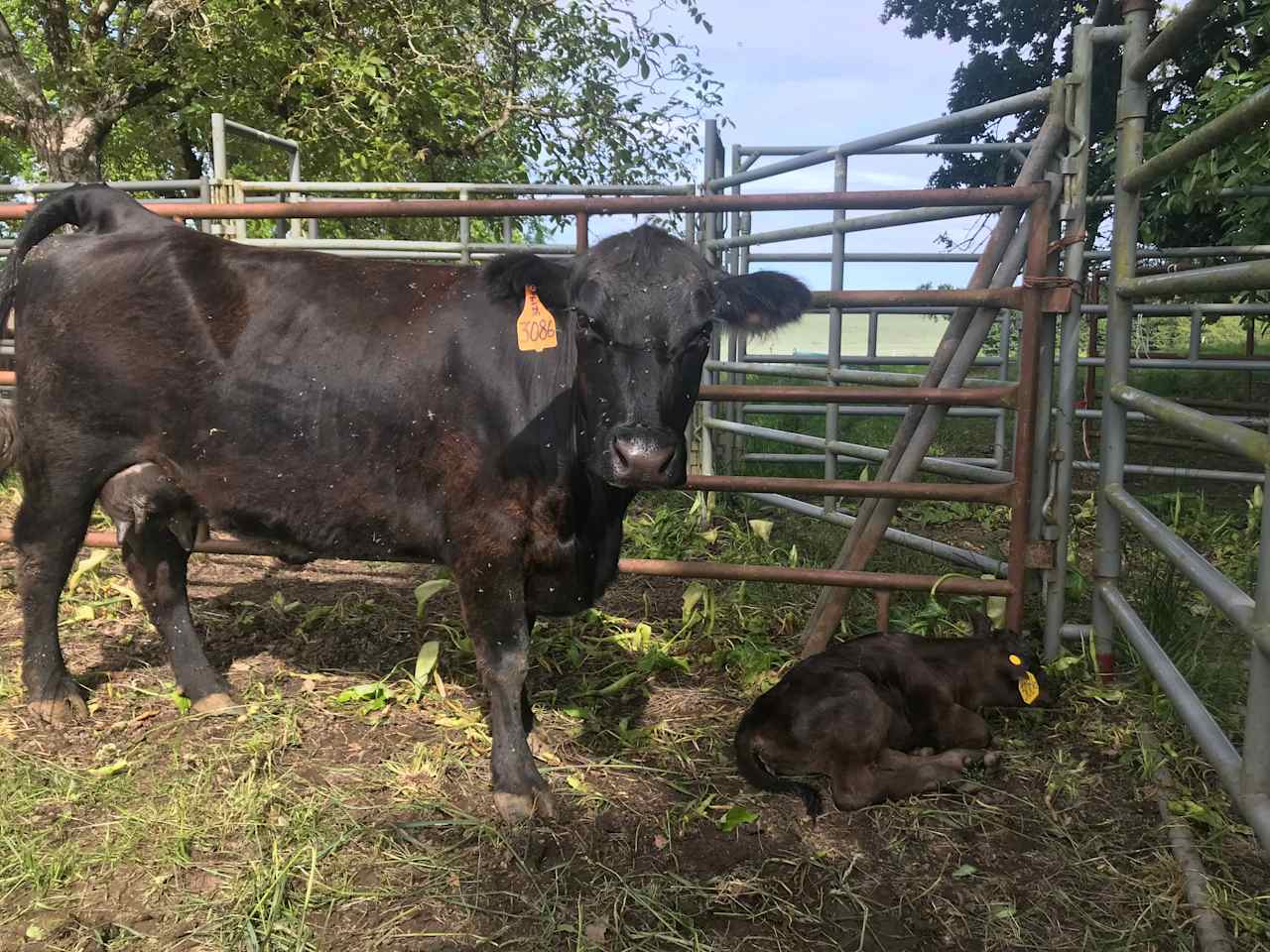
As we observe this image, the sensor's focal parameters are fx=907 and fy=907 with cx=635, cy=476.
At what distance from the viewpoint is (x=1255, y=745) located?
6.26 feet

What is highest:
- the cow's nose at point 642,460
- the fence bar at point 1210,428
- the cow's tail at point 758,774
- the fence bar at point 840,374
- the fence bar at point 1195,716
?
the fence bar at point 840,374

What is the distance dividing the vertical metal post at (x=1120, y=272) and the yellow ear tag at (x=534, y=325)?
1945mm

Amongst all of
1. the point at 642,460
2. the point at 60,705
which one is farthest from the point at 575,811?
the point at 60,705

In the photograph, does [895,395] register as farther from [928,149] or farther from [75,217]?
[75,217]

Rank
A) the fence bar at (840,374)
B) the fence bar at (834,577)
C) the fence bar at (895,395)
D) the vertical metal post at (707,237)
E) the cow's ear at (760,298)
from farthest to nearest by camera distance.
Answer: the vertical metal post at (707,237), the fence bar at (840,374), the fence bar at (834,577), the fence bar at (895,395), the cow's ear at (760,298)

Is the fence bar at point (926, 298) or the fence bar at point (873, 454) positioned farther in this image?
the fence bar at point (873, 454)

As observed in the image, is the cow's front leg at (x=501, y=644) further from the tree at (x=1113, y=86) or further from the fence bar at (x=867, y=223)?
the tree at (x=1113, y=86)

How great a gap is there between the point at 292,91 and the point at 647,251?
10753 mm

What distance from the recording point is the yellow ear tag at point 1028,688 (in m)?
3.12

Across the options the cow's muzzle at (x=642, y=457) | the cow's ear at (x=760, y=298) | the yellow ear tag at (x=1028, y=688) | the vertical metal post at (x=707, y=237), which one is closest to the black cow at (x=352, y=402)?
the cow's ear at (x=760, y=298)

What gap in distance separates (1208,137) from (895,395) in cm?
133

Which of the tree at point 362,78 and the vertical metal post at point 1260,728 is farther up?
the tree at point 362,78

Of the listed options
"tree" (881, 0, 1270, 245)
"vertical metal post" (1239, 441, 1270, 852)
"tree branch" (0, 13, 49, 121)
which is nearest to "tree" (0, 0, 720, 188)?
"tree branch" (0, 13, 49, 121)

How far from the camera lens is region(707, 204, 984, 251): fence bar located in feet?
15.1
